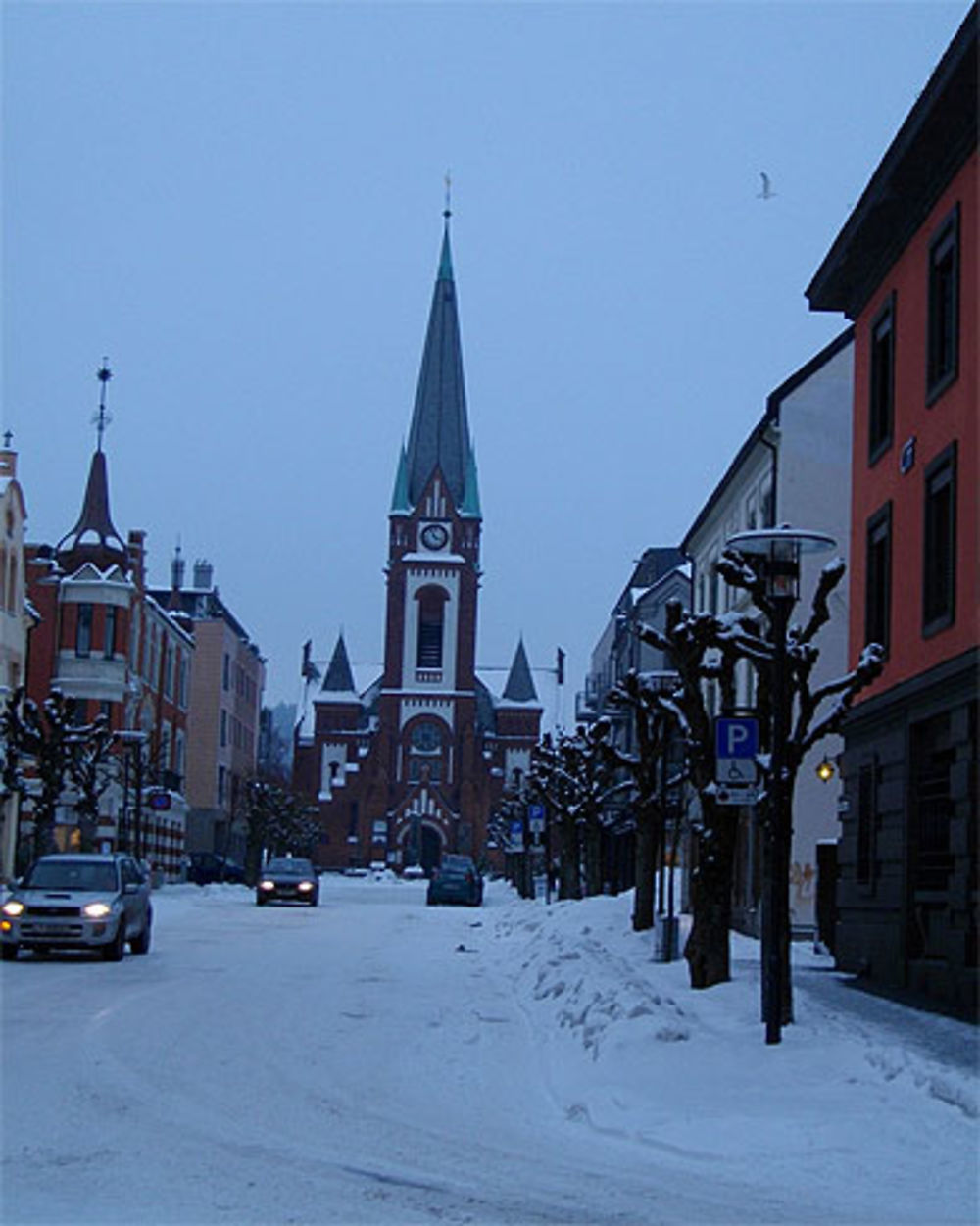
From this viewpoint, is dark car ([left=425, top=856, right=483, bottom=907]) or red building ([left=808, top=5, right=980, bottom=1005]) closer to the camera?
red building ([left=808, top=5, right=980, bottom=1005])

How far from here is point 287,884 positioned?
58.1 meters

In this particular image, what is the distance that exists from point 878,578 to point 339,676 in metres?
106

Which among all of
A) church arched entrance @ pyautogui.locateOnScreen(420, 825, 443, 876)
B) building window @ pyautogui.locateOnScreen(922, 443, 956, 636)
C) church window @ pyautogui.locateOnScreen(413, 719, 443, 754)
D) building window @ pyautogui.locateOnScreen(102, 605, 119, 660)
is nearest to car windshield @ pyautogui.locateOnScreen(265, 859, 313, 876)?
Result: building window @ pyautogui.locateOnScreen(102, 605, 119, 660)

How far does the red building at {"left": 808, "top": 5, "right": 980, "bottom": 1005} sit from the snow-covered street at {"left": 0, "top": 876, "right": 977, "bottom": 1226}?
1812 mm

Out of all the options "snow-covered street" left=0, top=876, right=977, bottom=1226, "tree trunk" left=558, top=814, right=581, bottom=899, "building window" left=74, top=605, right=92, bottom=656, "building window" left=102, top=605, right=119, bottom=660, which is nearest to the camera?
A: "snow-covered street" left=0, top=876, right=977, bottom=1226

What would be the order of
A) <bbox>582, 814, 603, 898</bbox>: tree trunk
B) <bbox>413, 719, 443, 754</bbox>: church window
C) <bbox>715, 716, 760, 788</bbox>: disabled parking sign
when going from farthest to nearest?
<bbox>413, 719, 443, 754</bbox>: church window, <bbox>582, 814, 603, 898</bbox>: tree trunk, <bbox>715, 716, 760, 788</bbox>: disabled parking sign

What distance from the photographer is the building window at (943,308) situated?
21016 mm

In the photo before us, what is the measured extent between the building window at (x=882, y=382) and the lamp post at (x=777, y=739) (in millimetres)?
8343

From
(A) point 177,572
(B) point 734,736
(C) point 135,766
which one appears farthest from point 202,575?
(B) point 734,736

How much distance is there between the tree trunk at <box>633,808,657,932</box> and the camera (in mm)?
29812

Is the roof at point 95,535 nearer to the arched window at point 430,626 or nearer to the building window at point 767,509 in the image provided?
the building window at point 767,509

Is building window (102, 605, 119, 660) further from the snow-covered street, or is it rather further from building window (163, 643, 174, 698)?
the snow-covered street

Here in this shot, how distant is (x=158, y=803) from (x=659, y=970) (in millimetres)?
39136

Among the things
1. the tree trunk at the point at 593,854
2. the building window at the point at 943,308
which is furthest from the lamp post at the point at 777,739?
the tree trunk at the point at 593,854
